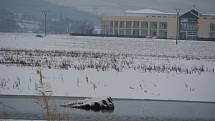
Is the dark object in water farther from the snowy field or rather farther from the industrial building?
the industrial building

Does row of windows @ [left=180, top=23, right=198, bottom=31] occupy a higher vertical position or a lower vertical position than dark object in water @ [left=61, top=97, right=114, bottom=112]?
higher

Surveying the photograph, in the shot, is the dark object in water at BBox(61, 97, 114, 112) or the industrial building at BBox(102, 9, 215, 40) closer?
the dark object in water at BBox(61, 97, 114, 112)

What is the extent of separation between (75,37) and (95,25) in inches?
15.3

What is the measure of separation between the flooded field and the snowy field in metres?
0.13

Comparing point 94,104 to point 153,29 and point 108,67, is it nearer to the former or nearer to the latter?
point 108,67

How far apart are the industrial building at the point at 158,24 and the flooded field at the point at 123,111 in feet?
3.58

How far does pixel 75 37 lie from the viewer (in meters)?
6.66

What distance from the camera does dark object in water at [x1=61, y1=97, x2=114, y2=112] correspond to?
6374 mm

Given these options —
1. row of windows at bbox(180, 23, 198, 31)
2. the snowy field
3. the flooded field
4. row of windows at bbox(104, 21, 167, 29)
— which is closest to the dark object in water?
the flooded field

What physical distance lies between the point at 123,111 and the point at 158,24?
1.48 metres

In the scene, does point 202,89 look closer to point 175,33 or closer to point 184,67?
point 184,67

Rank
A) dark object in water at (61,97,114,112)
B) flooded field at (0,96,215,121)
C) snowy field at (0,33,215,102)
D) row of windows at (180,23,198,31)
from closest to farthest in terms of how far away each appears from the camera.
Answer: flooded field at (0,96,215,121) → dark object in water at (61,97,114,112) → snowy field at (0,33,215,102) → row of windows at (180,23,198,31)

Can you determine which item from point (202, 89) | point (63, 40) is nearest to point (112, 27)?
point (63, 40)

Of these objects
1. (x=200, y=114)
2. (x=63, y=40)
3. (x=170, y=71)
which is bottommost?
(x=200, y=114)
